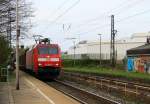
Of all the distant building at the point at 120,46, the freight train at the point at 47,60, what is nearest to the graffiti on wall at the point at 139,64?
the freight train at the point at 47,60

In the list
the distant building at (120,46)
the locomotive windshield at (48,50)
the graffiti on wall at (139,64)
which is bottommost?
the graffiti on wall at (139,64)

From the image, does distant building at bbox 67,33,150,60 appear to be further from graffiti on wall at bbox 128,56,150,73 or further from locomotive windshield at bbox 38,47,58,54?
locomotive windshield at bbox 38,47,58,54

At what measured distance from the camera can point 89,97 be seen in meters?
23.5

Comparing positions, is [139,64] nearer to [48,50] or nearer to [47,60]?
[48,50]

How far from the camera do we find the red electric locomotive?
124ft

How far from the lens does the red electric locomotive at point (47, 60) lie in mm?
37781

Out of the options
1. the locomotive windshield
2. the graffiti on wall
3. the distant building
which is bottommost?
the graffiti on wall

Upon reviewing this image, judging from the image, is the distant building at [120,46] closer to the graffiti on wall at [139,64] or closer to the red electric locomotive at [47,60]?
the graffiti on wall at [139,64]

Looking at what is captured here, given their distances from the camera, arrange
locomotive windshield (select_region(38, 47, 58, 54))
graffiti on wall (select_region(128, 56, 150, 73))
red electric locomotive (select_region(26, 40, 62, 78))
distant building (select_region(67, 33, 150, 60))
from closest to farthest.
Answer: red electric locomotive (select_region(26, 40, 62, 78))
locomotive windshield (select_region(38, 47, 58, 54))
graffiti on wall (select_region(128, 56, 150, 73))
distant building (select_region(67, 33, 150, 60))

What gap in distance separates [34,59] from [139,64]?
82.5ft

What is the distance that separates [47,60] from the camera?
3809cm

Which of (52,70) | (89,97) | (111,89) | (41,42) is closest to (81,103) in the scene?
(89,97)

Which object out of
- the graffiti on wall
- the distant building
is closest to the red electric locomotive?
the graffiti on wall

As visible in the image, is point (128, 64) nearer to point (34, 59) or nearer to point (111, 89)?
point (34, 59)
